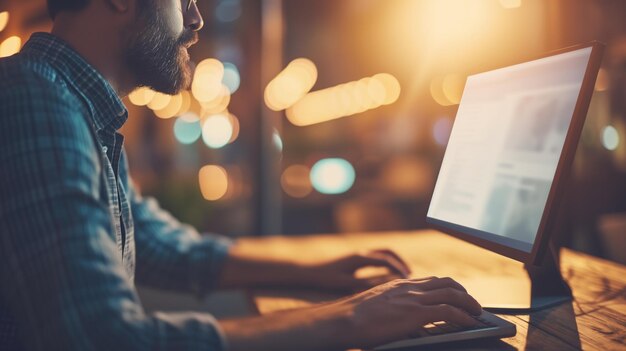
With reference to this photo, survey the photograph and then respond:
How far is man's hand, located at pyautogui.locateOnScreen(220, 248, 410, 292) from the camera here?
115 cm

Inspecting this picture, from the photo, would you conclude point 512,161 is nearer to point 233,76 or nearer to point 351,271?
point 351,271

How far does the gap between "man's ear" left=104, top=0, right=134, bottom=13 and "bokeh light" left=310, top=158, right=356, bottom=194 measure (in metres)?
7.71

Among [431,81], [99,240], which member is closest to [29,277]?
[99,240]

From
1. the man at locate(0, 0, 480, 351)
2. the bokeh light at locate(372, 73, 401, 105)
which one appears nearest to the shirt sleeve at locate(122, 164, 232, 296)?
the man at locate(0, 0, 480, 351)

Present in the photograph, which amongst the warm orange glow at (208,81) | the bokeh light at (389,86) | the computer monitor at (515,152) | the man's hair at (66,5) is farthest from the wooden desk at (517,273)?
the bokeh light at (389,86)

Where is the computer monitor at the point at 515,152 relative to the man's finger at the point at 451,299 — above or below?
above

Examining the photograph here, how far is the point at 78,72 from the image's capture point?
0.87 m

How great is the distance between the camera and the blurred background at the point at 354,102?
2141mm

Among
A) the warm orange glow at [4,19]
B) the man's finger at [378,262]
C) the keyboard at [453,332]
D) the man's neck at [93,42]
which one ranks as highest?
the warm orange glow at [4,19]

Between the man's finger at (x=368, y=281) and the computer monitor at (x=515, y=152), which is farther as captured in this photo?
the man's finger at (x=368, y=281)

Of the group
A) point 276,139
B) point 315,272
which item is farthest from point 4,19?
point 315,272

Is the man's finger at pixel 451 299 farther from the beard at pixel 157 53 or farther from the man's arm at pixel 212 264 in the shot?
the beard at pixel 157 53

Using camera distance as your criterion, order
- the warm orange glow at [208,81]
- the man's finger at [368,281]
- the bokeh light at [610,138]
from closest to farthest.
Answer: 1. the man's finger at [368,281]
2. the warm orange glow at [208,81]
3. the bokeh light at [610,138]

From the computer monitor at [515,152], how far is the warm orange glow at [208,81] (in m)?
2.58
